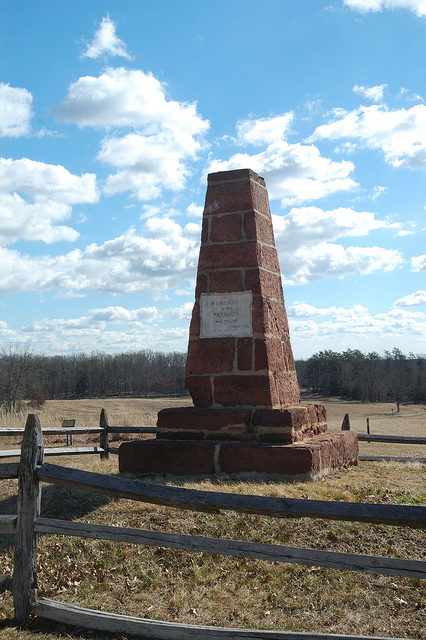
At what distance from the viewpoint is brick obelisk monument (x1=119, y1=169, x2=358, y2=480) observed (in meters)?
5.90

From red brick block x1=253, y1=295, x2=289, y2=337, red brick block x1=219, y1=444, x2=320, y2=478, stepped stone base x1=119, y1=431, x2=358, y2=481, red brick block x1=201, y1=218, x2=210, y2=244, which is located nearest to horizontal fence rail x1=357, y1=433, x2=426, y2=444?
stepped stone base x1=119, y1=431, x2=358, y2=481

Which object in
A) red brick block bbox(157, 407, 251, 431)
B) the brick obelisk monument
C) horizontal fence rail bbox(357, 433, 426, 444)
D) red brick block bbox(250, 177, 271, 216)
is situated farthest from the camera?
horizontal fence rail bbox(357, 433, 426, 444)

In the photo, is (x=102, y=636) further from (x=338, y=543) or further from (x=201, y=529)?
(x=338, y=543)

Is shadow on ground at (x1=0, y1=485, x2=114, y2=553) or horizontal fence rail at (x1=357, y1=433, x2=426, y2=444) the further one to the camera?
horizontal fence rail at (x1=357, y1=433, x2=426, y2=444)

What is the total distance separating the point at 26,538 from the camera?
349 centimetres

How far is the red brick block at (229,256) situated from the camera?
646cm

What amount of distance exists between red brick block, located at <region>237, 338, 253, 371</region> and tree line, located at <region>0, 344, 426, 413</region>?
39006mm

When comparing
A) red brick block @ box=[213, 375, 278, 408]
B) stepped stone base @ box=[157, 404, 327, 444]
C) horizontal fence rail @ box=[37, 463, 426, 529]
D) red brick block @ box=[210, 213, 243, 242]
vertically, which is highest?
red brick block @ box=[210, 213, 243, 242]

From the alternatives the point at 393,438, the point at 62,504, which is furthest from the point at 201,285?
Result: the point at 393,438

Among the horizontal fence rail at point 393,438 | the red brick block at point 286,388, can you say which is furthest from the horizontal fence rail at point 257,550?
the horizontal fence rail at point 393,438

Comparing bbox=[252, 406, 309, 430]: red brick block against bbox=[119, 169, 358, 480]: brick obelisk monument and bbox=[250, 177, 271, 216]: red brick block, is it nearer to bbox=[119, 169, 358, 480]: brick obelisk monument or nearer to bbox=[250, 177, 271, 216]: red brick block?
bbox=[119, 169, 358, 480]: brick obelisk monument

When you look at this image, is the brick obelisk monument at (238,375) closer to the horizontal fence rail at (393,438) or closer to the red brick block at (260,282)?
the red brick block at (260,282)

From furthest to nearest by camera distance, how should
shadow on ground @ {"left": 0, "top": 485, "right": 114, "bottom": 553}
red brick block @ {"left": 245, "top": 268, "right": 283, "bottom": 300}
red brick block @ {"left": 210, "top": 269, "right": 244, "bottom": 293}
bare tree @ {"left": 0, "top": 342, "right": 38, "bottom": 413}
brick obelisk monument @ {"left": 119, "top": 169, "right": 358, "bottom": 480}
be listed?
1. bare tree @ {"left": 0, "top": 342, "right": 38, "bottom": 413}
2. red brick block @ {"left": 210, "top": 269, "right": 244, "bottom": 293}
3. red brick block @ {"left": 245, "top": 268, "right": 283, "bottom": 300}
4. brick obelisk monument @ {"left": 119, "top": 169, "right": 358, "bottom": 480}
5. shadow on ground @ {"left": 0, "top": 485, "right": 114, "bottom": 553}

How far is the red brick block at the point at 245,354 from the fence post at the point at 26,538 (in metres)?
3.10
